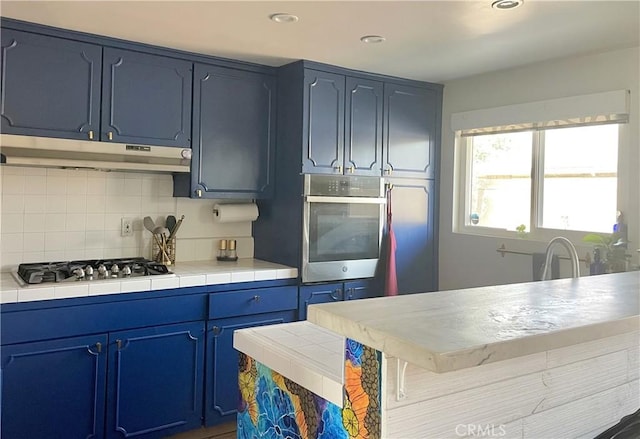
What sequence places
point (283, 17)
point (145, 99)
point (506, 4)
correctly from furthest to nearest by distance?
point (145, 99) < point (283, 17) < point (506, 4)

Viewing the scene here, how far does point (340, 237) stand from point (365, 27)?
1346 mm

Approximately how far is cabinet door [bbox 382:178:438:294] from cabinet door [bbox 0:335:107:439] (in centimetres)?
201

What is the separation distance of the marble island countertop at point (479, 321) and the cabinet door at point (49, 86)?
2209mm

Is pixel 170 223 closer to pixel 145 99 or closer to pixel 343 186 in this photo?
pixel 145 99

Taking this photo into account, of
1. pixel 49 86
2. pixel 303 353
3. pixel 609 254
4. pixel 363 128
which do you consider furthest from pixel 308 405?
pixel 363 128

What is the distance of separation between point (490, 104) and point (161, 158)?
6.98 ft

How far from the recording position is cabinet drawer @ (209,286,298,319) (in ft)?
9.97

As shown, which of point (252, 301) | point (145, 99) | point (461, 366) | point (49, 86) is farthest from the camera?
point (252, 301)

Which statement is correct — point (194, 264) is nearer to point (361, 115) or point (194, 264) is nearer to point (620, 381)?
point (361, 115)

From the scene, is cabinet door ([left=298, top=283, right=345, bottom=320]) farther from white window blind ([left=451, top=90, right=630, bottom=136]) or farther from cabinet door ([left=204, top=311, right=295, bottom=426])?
white window blind ([left=451, top=90, right=630, bottom=136])

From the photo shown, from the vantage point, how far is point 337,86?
3.43 metres

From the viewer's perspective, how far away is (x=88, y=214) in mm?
3186

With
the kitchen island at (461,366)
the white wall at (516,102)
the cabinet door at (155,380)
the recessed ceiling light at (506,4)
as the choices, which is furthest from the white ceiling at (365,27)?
the cabinet door at (155,380)

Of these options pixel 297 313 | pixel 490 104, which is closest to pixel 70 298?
pixel 297 313
